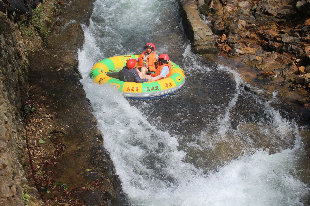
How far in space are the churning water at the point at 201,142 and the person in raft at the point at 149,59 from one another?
1.14 meters

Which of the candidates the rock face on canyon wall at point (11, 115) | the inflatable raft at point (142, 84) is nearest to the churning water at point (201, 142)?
the inflatable raft at point (142, 84)

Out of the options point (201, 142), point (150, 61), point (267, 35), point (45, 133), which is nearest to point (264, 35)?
point (267, 35)

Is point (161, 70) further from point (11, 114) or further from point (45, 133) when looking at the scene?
point (11, 114)

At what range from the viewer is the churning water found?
5.42 m

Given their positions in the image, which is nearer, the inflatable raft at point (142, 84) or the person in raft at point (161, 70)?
the inflatable raft at point (142, 84)

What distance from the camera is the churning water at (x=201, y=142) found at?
542 centimetres

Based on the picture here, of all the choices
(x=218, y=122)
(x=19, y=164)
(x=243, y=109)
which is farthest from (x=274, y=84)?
(x=19, y=164)

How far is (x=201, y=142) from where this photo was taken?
6.36 metres

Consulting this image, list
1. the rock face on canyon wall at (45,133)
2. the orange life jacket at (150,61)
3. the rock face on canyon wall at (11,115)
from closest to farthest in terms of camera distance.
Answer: the rock face on canyon wall at (11,115) < the rock face on canyon wall at (45,133) < the orange life jacket at (150,61)

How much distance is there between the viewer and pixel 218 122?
6.92m

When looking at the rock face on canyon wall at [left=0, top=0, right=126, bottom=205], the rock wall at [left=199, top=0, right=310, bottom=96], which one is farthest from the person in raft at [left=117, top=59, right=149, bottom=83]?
the rock wall at [left=199, top=0, right=310, bottom=96]

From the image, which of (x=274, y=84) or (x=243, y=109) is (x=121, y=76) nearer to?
(x=243, y=109)

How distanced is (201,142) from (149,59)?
9.91ft

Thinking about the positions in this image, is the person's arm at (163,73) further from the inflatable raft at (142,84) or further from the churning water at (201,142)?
the churning water at (201,142)
